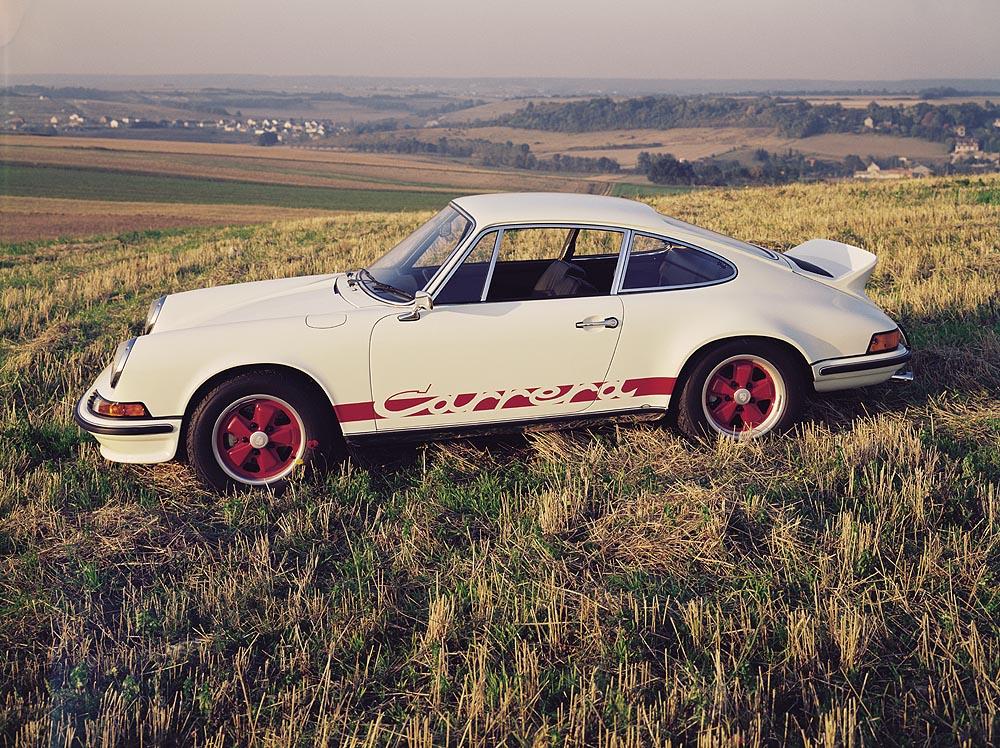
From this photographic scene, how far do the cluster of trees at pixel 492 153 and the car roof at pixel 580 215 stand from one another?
67.1 metres

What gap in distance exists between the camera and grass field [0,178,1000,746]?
3008 mm

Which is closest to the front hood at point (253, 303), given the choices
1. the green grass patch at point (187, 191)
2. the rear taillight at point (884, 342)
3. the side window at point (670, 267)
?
the side window at point (670, 267)

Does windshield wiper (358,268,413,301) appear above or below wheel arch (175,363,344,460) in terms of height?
above

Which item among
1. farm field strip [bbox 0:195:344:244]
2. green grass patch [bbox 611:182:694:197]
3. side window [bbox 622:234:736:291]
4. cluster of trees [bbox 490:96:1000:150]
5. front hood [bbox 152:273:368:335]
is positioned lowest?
farm field strip [bbox 0:195:344:244]

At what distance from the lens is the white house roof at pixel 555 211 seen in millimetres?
5082

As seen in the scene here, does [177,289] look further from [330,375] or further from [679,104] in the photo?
[679,104]

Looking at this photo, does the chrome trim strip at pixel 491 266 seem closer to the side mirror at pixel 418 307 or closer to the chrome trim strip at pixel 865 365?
the side mirror at pixel 418 307

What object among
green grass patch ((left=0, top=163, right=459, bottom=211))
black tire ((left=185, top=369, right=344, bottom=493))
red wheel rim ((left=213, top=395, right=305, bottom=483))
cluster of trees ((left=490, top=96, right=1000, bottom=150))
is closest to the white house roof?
black tire ((left=185, top=369, right=344, bottom=493))

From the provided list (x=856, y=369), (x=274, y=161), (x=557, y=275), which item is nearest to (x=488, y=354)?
(x=557, y=275)

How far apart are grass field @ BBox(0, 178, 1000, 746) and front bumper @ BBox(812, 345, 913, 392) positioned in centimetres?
30

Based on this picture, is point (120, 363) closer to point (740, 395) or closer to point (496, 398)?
point (496, 398)

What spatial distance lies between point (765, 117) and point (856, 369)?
10369 centimetres

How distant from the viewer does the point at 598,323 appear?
489cm

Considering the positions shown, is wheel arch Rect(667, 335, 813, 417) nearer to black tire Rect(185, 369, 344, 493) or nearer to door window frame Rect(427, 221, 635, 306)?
door window frame Rect(427, 221, 635, 306)
